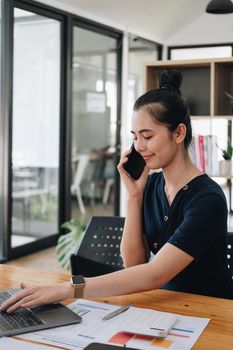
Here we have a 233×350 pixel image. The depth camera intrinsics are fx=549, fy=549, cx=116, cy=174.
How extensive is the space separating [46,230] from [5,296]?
12.8 feet

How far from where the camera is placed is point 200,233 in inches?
61.9

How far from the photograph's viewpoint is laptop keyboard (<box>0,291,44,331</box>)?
4.14ft

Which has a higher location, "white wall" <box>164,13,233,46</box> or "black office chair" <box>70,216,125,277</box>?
"white wall" <box>164,13,233,46</box>

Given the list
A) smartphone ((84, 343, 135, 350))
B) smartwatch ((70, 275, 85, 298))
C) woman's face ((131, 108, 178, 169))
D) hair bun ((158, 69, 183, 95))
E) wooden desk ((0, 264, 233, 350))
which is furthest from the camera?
hair bun ((158, 69, 183, 95))

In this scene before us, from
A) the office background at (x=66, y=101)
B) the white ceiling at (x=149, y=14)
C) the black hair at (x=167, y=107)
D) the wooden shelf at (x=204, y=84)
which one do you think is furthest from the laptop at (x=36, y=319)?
the white ceiling at (x=149, y=14)

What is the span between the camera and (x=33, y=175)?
16.8 feet

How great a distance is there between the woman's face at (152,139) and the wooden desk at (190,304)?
41cm

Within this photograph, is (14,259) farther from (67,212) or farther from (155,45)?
(155,45)

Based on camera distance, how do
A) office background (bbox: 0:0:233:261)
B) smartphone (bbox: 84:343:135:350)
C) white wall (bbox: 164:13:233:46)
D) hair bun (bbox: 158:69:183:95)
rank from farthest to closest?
white wall (bbox: 164:13:233:46), office background (bbox: 0:0:233:261), hair bun (bbox: 158:69:183:95), smartphone (bbox: 84:343:135:350)

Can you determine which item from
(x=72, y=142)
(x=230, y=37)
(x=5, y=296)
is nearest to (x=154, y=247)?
(x=5, y=296)

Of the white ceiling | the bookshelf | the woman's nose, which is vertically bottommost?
the woman's nose

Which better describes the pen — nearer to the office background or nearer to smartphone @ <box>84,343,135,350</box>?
smartphone @ <box>84,343,135,350</box>

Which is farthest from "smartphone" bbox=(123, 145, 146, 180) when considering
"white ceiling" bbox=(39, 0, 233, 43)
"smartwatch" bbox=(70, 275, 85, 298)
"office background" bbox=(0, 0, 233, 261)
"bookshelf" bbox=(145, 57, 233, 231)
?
"white ceiling" bbox=(39, 0, 233, 43)

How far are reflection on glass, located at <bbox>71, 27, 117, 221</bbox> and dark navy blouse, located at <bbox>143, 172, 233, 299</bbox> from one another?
12.8 feet
